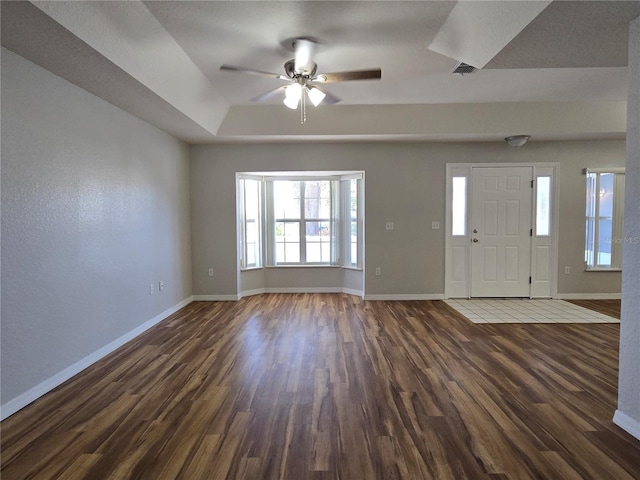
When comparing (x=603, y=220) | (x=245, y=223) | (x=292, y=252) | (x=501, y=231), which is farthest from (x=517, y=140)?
(x=245, y=223)

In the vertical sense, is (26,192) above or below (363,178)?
below

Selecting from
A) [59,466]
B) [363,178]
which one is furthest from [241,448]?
[363,178]

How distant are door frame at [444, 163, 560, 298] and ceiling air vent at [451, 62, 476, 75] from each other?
2.05m

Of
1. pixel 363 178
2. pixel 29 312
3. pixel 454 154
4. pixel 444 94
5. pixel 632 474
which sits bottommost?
pixel 632 474

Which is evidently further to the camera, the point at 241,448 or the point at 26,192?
the point at 26,192

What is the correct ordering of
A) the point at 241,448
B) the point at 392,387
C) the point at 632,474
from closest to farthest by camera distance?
the point at 632,474
the point at 241,448
the point at 392,387

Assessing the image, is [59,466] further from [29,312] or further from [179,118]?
[179,118]

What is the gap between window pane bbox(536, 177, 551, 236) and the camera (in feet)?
17.2

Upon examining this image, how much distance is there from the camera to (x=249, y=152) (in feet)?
17.3

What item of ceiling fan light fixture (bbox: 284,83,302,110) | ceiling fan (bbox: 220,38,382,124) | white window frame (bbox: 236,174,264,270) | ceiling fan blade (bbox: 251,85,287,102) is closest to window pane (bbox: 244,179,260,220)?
white window frame (bbox: 236,174,264,270)

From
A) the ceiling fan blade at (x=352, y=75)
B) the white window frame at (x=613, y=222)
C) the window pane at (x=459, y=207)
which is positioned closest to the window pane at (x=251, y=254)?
A: the window pane at (x=459, y=207)

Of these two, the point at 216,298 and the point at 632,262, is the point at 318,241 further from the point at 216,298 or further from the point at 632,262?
the point at 632,262

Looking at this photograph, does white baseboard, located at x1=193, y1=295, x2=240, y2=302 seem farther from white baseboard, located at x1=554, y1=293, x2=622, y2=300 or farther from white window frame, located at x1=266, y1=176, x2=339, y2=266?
white baseboard, located at x1=554, y1=293, x2=622, y2=300

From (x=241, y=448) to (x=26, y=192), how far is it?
222cm
